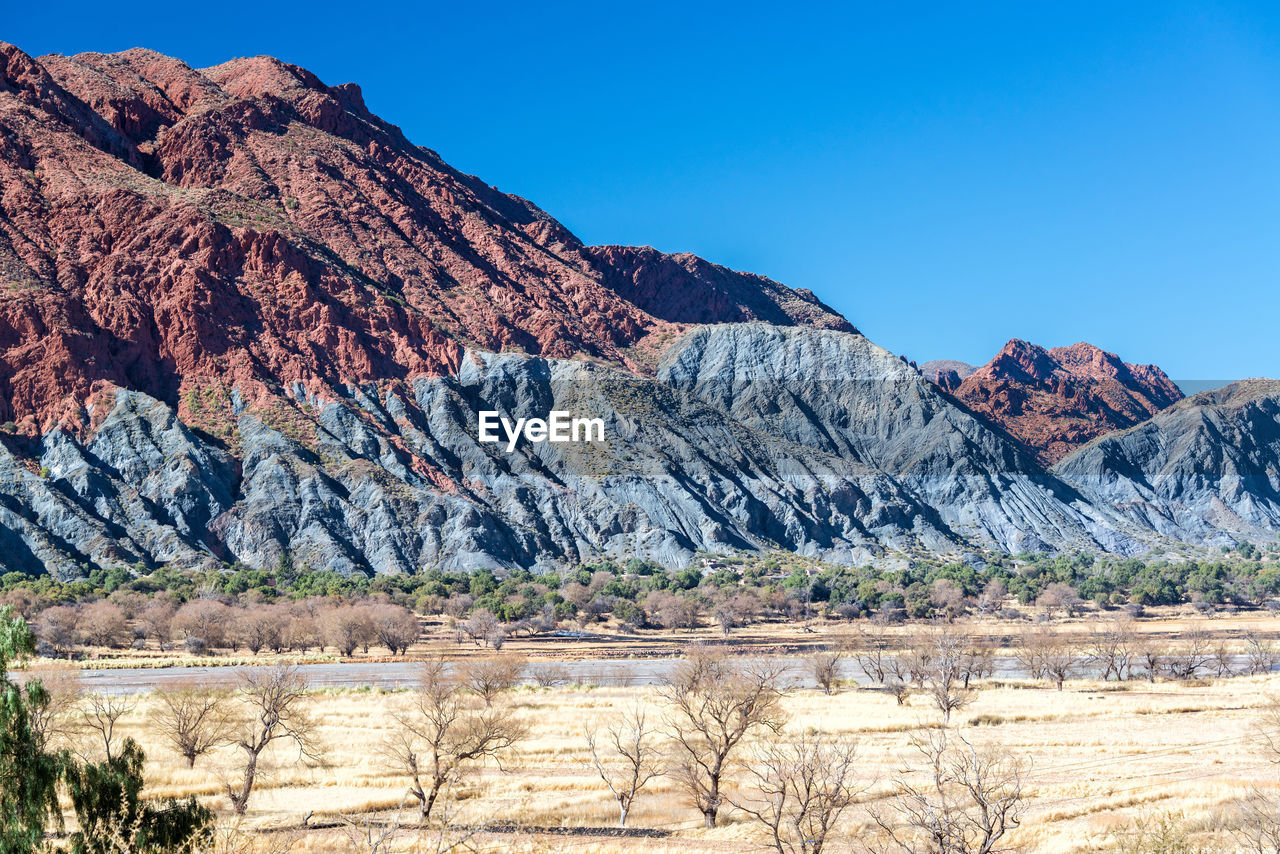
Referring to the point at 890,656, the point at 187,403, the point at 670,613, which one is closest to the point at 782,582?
the point at 670,613

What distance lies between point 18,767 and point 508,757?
23.6 m

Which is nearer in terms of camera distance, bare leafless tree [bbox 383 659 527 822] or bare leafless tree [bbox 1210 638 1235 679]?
bare leafless tree [bbox 383 659 527 822]

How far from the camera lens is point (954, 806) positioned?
93.2 ft

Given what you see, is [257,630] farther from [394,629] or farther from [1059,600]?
[1059,600]

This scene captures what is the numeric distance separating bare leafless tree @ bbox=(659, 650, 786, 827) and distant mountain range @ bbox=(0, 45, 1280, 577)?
72.4 m

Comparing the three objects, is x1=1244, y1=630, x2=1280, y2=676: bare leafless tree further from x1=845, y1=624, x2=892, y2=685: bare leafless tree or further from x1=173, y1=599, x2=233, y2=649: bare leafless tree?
x1=173, y1=599, x2=233, y2=649: bare leafless tree

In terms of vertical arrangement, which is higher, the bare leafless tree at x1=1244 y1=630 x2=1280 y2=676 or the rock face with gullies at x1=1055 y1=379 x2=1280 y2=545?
the rock face with gullies at x1=1055 y1=379 x2=1280 y2=545

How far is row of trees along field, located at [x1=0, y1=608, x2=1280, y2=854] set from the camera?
66.0 feet

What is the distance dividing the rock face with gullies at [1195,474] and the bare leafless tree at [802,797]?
521 feet

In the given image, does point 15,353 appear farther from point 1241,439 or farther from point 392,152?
point 1241,439

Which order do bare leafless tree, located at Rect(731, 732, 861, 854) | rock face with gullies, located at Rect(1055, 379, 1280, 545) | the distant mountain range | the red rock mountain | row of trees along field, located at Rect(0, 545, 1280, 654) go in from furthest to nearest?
rock face with gullies, located at Rect(1055, 379, 1280, 545) → the red rock mountain → the distant mountain range → row of trees along field, located at Rect(0, 545, 1280, 654) → bare leafless tree, located at Rect(731, 732, 861, 854)

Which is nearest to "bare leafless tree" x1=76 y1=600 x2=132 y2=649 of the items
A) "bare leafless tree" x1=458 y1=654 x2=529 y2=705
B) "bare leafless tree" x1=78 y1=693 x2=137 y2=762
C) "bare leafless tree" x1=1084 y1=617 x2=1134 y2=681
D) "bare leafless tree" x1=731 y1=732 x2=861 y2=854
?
"bare leafless tree" x1=78 y1=693 x2=137 y2=762

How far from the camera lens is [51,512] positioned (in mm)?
107312

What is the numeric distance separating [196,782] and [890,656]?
4898 centimetres
